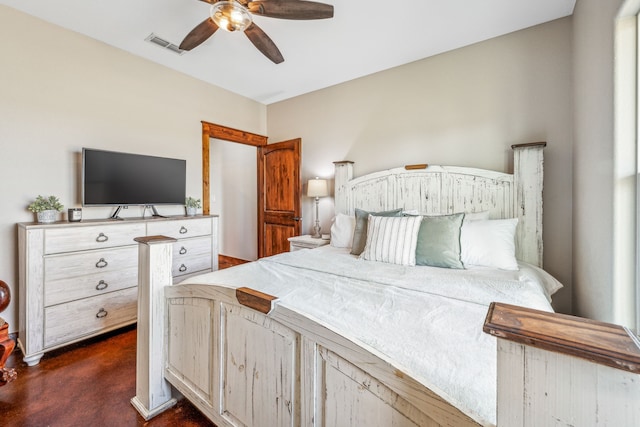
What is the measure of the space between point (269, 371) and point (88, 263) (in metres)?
2.10

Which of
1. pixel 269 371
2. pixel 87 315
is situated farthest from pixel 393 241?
pixel 87 315

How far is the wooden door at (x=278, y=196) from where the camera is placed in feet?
12.7

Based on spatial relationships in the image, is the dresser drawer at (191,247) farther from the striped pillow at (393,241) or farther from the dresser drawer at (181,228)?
the striped pillow at (393,241)

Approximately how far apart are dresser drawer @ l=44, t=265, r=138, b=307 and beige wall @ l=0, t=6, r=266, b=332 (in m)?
0.48

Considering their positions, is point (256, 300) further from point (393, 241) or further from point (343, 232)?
point (343, 232)

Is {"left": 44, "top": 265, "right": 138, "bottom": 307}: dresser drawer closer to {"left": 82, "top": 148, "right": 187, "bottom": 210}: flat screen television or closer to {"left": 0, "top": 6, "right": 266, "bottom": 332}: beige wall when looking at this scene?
{"left": 0, "top": 6, "right": 266, "bottom": 332}: beige wall

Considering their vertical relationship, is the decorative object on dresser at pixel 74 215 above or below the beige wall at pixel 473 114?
below

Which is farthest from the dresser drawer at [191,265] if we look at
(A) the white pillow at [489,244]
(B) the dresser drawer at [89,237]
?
(A) the white pillow at [489,244]

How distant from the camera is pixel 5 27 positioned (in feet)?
7.18

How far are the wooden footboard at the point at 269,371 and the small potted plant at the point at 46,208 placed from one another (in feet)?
4.71

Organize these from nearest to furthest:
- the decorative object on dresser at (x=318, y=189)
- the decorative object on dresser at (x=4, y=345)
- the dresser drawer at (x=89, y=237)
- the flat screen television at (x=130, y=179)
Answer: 1. the decorative object on dresser at (x=4, y=345)
2. the dresser drawer at (x=89, y=237)
3. the flat screen television at (x=130, y=179)
4. the decorative object on dresser at (x=318, y=189)

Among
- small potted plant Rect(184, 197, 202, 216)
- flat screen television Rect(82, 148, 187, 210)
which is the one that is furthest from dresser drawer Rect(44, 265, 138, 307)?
small potted plant Rect(184, 197, 202, 216)

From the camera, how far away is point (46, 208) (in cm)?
224

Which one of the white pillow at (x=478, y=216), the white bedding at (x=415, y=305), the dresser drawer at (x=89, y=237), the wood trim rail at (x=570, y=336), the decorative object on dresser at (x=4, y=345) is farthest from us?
the white pillow at (x=478, y=216)
